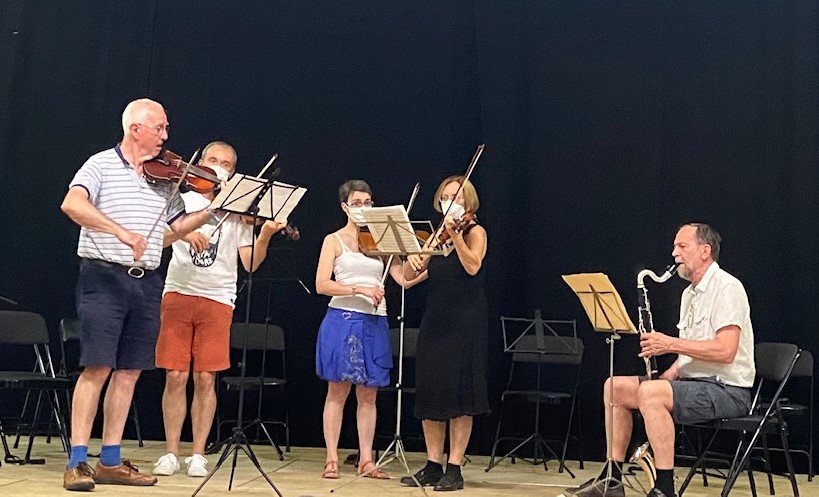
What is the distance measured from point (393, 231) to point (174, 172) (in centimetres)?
94

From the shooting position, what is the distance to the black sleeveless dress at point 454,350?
421 centimetres

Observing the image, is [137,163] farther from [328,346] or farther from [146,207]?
[328,346]

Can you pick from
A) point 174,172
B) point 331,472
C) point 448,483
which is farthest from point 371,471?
point 174,172

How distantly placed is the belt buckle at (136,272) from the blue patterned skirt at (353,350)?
1.06 m

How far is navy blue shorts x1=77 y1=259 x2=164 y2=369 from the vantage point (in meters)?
3.70

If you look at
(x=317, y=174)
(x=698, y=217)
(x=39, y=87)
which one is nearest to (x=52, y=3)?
(x=39, y=87)

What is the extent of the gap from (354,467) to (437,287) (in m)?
1.45

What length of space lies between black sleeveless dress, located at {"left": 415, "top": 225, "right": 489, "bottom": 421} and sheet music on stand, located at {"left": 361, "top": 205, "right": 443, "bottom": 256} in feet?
0.89

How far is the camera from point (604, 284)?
3740mm

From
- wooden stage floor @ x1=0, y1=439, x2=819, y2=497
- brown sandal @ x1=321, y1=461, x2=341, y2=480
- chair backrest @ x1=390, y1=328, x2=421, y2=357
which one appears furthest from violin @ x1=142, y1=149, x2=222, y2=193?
chair backrest @ x1=390, y1=328, x2=421, y2=357

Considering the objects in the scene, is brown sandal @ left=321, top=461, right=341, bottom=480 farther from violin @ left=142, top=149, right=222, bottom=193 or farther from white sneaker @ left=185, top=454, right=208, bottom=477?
violin @ left=142, top=149, right=222, bottom=193

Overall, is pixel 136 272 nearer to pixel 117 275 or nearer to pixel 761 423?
pixel 117 275

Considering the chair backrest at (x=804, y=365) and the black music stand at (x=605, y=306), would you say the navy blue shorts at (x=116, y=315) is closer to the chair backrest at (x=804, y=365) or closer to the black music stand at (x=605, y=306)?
the black music stand at (x=605, y=306)

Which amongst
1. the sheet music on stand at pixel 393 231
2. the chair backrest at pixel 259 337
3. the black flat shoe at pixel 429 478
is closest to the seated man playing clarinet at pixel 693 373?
the black flat shoe at pixel 429 478
